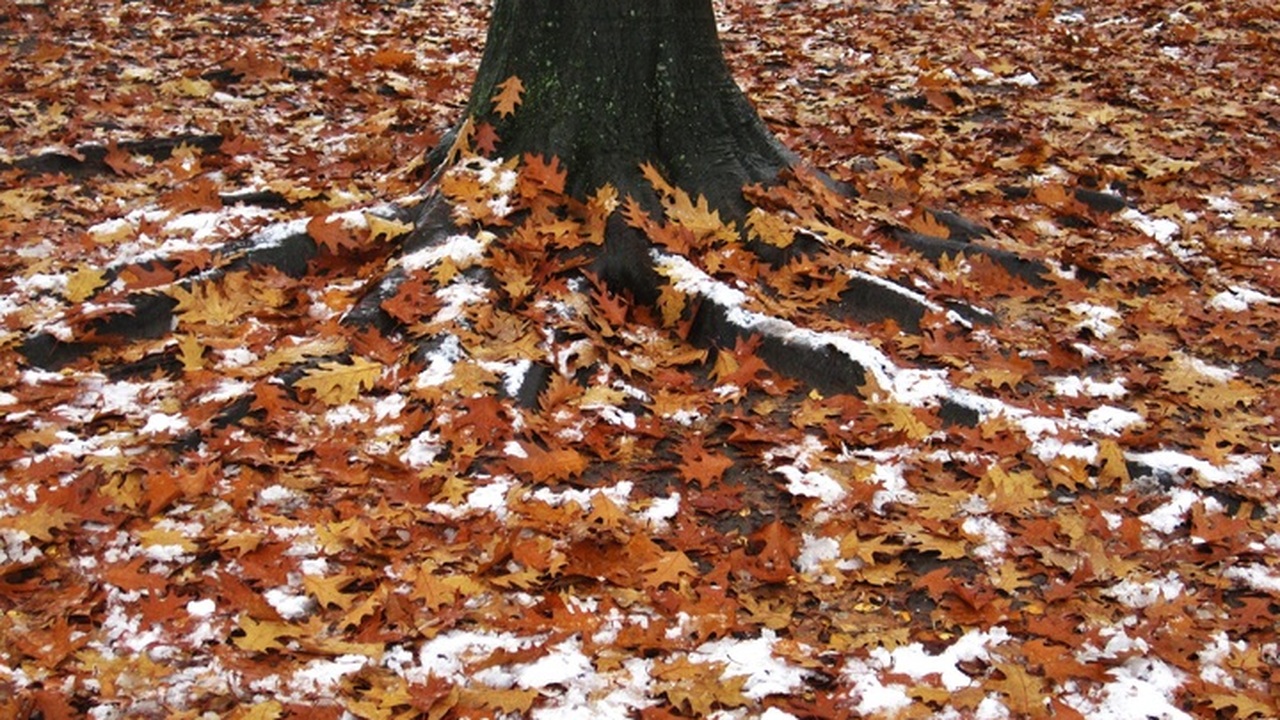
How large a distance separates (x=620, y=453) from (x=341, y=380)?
1.20 metres

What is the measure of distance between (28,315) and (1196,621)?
4.88 meters

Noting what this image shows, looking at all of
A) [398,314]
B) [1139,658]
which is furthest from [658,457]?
[1139,658]

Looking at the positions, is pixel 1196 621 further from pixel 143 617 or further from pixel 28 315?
pixel 28 315

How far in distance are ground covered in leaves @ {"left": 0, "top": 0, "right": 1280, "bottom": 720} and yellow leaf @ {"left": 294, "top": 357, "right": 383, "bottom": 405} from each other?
0.01 m

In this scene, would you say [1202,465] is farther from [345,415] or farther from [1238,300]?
[345,415]

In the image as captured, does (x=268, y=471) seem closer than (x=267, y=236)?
→ Yes

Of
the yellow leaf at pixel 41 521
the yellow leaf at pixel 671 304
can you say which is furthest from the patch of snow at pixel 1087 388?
the yellow leaf at pixel 41 521

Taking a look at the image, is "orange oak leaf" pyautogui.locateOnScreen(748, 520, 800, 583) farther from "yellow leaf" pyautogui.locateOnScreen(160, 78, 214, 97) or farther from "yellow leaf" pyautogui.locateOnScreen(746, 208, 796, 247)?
"yellow leaf" pyautogui.locateOnScreen(160, 78, 214, 97)

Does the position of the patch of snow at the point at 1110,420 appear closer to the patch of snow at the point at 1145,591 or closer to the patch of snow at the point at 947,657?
the patch of snow at the point at 1145,591

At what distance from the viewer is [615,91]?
513 cm

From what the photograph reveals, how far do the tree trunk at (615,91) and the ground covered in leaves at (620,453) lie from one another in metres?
0.21

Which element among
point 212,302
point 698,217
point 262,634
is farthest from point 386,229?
point 262,634

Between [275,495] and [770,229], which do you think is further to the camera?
[770,229]

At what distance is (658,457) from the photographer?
4152mm
